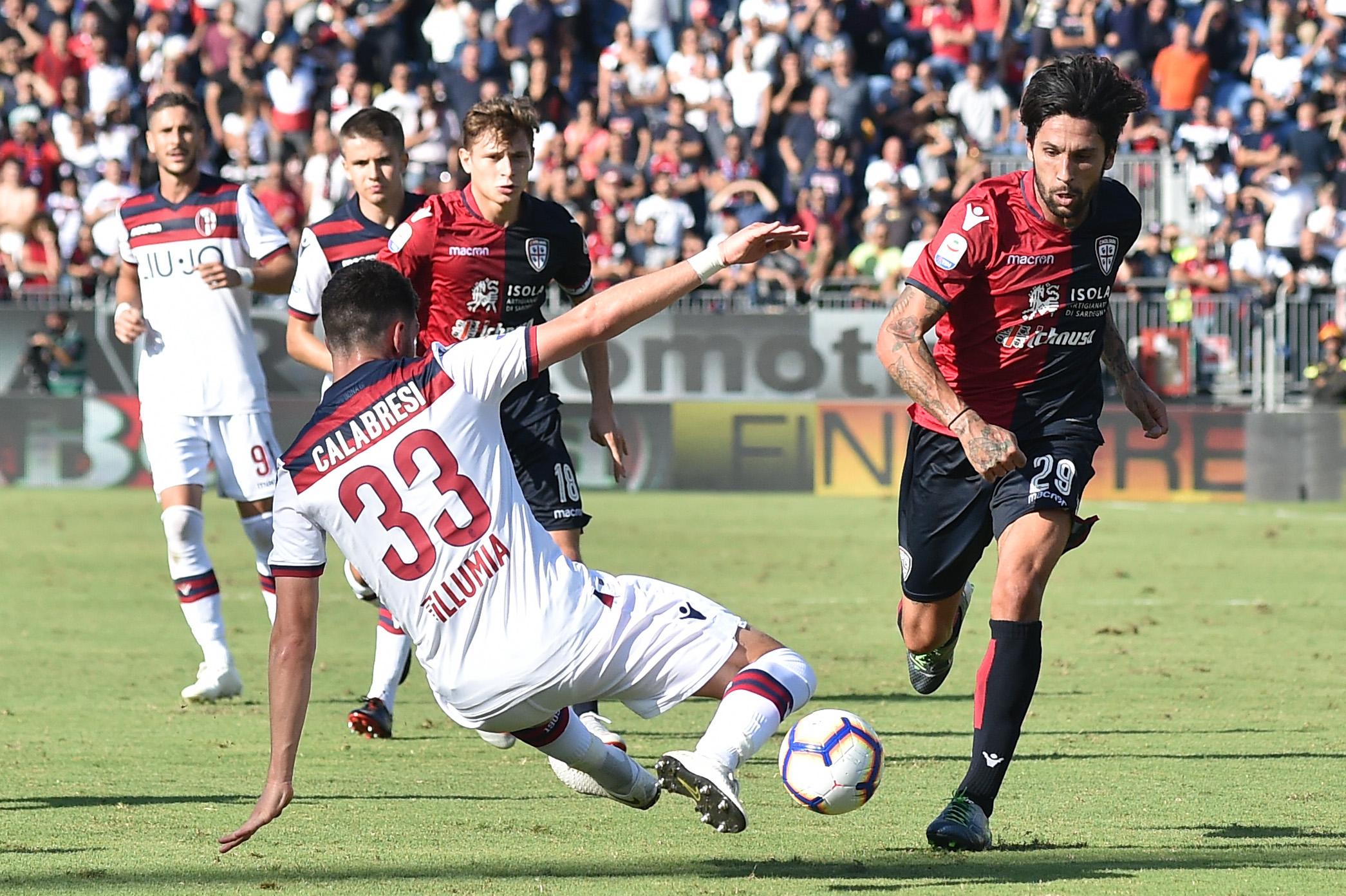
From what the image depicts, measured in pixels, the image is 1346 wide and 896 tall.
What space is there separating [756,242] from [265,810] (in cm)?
196

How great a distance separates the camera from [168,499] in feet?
30.1

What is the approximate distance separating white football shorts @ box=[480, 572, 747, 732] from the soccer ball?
0.35 metres

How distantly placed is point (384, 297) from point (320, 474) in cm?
52

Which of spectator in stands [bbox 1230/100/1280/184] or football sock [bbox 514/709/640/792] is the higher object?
spectator in stands [bbox 1230/100/1280/184]

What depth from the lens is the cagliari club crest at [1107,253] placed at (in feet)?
20.7

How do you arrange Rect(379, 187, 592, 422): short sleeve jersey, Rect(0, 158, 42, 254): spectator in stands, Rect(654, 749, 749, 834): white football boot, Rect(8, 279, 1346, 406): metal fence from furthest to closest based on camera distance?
Rect(0, 158, 42, 254): spectator in stands, Rect(8, 279, 1346, 406): metal fence, Rect(379, 187, 592, 422): short sleeve jersey, Rect(654, 749, 749, 834): white football boot

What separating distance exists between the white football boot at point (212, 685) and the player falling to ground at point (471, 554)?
3.92 m

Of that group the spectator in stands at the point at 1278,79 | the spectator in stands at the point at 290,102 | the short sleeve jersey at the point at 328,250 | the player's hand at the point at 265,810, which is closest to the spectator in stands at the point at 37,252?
the spectator in stands at the point at 290,102

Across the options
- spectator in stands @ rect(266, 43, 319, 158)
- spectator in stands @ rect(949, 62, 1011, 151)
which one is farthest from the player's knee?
spectator in stands @ rect(949, 62, 1011, 151)

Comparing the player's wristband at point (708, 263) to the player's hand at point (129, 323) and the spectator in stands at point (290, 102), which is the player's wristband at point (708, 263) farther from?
the spectator in stands at point (290, 102)

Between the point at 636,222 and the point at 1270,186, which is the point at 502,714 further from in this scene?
the point at 1270,186

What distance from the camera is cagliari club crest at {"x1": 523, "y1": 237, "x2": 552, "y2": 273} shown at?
7.64 meters

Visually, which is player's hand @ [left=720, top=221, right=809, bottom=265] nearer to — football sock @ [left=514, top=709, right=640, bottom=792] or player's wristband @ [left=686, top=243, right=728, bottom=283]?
player's wristband @ [left=686, top=243, right=728, bottom=283]

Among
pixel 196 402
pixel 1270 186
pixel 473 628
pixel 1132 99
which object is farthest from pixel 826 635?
pixel 1270 186
